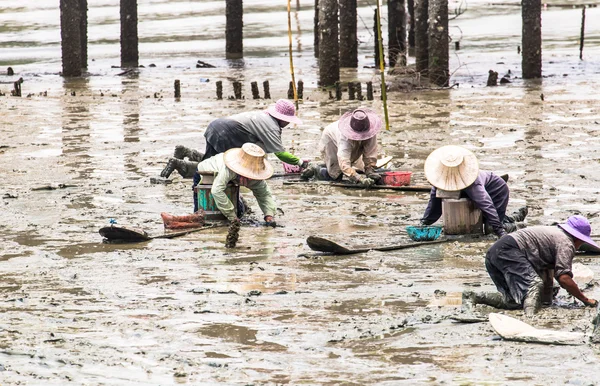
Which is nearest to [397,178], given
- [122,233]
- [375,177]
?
[375,177]

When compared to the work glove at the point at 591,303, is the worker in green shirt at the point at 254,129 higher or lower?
higher

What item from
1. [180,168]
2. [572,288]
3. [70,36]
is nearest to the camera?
[572,288]

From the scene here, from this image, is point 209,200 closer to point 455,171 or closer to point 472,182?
point 455,171

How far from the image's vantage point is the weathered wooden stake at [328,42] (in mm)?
21672

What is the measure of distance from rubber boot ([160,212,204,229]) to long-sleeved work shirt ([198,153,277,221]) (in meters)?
0.32

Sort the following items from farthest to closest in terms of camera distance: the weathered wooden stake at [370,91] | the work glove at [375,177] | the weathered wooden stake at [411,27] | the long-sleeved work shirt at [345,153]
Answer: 1. the weathered wooden stake at [411,27]
2. the weathered wooden stake at [370,91]
3. the long-sleeved work shirt at [345,153]
4. the work glove at [375,177]

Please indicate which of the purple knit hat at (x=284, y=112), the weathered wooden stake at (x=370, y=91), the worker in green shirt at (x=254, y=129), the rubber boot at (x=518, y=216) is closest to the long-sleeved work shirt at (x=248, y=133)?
the worker in green shirt at (x=254, y=129)

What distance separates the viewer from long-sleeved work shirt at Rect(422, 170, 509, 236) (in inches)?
402

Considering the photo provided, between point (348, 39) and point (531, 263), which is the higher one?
point (348, 39)

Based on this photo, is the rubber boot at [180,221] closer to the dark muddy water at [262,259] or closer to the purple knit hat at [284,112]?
the dark muddy water at [262,259]

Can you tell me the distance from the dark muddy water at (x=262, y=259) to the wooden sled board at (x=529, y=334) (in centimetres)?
8

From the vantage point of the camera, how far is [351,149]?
43.4 feet

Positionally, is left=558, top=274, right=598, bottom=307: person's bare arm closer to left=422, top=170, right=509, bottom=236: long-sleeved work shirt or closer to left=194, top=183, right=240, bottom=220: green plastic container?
left=422, top=170, right=509, bottom=236: long-sleeved work shirt

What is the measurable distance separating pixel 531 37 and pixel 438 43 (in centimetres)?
205
